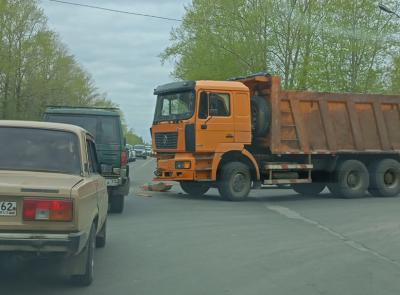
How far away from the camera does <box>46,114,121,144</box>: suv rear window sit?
43.3 feet

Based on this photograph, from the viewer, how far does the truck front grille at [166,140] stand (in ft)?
56.5

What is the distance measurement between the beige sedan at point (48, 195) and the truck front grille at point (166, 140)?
9.74m

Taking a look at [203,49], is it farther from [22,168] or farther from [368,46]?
[22,168]

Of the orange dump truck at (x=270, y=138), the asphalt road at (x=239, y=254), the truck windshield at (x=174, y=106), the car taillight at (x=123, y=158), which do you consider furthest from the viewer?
the truck windshield at (x=174, y=106)

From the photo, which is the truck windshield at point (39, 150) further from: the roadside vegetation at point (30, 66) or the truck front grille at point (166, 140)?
the roadside vegetation at point (30, 66)

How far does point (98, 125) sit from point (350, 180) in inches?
343

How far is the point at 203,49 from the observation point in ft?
128

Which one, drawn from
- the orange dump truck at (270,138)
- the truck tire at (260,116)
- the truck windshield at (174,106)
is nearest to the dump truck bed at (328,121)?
the orange dump truck at (270,138)

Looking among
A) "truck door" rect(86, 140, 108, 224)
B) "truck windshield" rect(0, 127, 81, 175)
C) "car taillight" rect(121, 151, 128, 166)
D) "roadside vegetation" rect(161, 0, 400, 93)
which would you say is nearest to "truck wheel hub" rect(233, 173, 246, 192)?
"car taillight" rect(121, 151, 128, 166)

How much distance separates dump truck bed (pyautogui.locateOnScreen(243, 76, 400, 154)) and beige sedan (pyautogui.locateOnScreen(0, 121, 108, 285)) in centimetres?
1058

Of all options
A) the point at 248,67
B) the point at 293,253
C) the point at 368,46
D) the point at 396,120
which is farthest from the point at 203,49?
the point at 293,253

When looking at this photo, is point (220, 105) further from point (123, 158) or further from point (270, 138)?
point (123, 158)

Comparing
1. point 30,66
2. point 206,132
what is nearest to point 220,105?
point 206,132

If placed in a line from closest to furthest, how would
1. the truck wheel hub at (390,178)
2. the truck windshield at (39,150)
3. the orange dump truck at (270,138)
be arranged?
the truck windshield at (39,150)
the orange dump truck at (270,138)
the truck wheel hub at (390,178)
